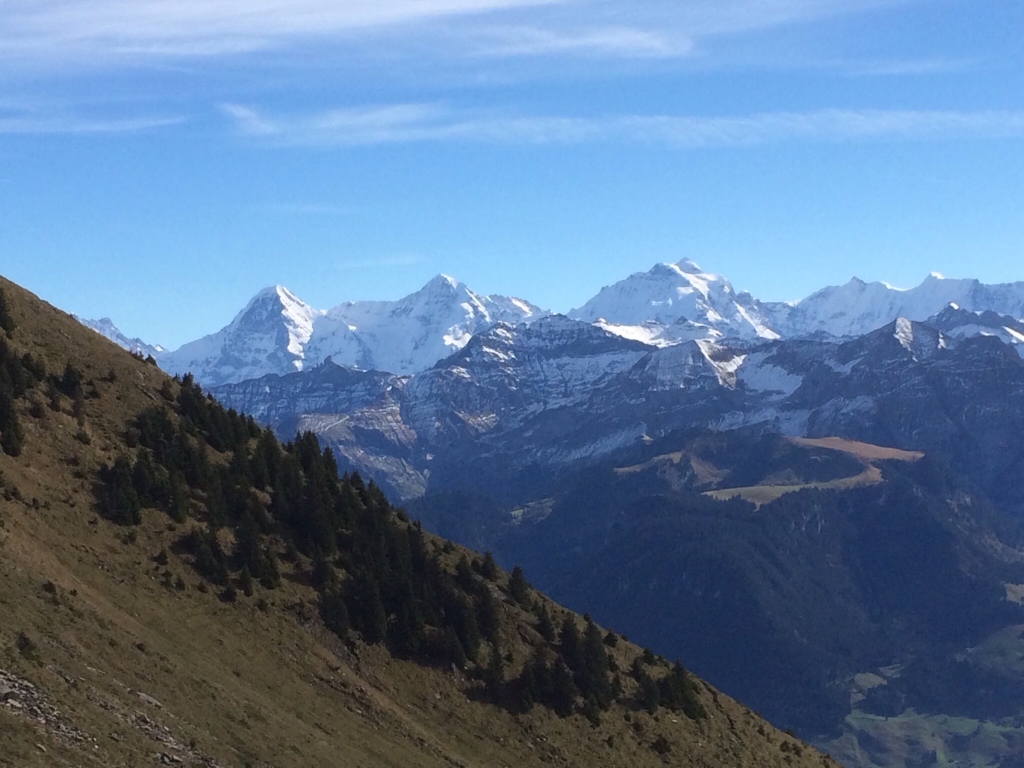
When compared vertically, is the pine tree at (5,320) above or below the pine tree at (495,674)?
above

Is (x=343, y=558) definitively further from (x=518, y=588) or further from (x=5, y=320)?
(x=5, y=320)

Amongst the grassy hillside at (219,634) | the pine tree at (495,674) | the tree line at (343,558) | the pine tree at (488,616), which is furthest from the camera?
the pine tree at (488,616)

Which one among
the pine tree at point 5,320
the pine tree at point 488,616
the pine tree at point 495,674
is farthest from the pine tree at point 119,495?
the pine tree at point 488,616

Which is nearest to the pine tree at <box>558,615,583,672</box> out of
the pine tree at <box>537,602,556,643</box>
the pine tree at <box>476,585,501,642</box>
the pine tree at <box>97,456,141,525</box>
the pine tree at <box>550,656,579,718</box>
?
the pine tree at <box>537,602,556,643</box>

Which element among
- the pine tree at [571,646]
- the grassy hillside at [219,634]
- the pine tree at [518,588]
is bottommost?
the grassy hillside at [219,634]

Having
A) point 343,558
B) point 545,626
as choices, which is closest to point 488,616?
point 545,626

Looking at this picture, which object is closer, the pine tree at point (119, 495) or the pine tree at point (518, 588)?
the pine tree at point (119, 495)

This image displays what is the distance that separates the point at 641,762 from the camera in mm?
112188

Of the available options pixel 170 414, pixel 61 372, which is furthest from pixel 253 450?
pixel 61 372

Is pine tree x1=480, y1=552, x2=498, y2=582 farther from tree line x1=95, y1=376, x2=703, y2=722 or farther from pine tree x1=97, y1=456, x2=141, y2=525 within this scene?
pine tree x1=97, y1=456, x2=141, y2=525

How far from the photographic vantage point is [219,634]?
9719 centimetres

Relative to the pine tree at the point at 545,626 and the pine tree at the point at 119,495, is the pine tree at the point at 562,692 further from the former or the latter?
the pine tree at the point at 119,495

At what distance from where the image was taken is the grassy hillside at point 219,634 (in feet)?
239

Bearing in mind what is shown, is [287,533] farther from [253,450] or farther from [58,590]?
[58,590]
